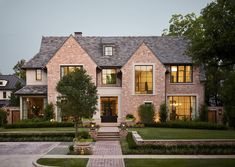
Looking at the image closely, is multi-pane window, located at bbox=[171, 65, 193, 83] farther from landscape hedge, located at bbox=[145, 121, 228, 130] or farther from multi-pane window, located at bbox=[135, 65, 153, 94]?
landscape hedge, located at bbox=[145, 121, 228, 130]

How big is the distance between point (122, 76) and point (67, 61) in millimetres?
6351

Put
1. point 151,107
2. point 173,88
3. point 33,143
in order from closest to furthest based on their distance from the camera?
point 33,143 → point 151,107 → point 173,88

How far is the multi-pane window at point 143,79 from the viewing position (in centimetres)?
3991

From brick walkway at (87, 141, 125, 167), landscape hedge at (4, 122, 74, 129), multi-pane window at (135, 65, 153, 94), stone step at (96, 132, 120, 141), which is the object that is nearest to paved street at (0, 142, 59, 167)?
brick walkway at (87, 141, 125, 167)

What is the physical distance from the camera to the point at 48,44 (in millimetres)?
45062

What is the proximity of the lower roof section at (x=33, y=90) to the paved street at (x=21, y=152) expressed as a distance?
13.1 meters

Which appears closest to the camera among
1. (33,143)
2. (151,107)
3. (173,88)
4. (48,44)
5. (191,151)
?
(191,151)

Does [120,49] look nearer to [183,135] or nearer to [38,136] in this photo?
[183,135]

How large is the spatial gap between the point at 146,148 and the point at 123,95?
55.9ft

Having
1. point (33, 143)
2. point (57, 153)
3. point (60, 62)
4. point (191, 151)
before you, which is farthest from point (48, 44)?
point (191, 151)

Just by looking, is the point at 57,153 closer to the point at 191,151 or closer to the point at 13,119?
the point at 191,151

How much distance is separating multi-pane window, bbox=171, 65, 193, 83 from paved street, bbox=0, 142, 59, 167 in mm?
18846

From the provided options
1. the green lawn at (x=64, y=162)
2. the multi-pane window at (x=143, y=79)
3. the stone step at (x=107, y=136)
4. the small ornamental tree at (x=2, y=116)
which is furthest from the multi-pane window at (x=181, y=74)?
the green lawn at (x=64, y=162)

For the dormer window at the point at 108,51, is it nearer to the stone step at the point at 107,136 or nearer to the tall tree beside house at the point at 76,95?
the stone step at the point at 107,136
